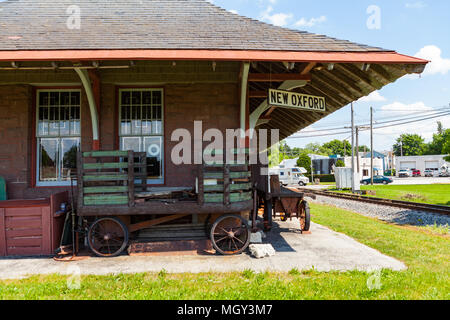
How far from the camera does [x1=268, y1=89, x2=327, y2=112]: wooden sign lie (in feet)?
20.1

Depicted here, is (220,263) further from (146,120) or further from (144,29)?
(144,29)

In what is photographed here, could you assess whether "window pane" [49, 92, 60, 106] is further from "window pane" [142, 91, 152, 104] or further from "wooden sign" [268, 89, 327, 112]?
"wooden sign" [268, 89, 327, 112]

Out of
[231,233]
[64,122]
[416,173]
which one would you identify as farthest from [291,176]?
[416,173]

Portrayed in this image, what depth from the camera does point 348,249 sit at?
20.7 feet

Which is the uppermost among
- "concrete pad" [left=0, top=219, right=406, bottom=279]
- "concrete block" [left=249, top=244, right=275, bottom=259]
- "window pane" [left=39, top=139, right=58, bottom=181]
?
"window pane" [left=39, top=139, right=58, bottom=181]

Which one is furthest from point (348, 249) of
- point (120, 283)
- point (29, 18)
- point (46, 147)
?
point (29, 18)

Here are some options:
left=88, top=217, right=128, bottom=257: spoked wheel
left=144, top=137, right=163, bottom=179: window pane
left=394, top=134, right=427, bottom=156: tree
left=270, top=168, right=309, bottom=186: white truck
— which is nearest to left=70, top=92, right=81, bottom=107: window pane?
left=144, top=137, right=163, bottom=179: window pane

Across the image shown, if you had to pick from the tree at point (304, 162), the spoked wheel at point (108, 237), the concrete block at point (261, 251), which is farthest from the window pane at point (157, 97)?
the tree at point (304, 162)

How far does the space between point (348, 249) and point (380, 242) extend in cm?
141

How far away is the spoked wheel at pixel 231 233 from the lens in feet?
19.0

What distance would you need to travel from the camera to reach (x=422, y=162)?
79438 millimetres

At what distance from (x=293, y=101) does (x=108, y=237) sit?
15.4 feet

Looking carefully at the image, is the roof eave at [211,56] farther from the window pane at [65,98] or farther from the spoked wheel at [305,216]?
the spoked wheel at [305,216]
